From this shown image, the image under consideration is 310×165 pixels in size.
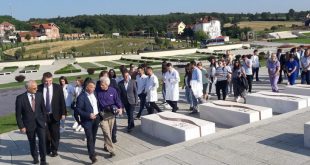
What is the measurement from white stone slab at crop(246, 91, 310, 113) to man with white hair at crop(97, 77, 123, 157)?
5063 millimetres

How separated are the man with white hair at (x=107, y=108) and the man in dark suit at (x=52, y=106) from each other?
860mm

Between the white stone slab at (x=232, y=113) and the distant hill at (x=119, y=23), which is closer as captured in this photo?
the white stone slab at (x=232, y=113)

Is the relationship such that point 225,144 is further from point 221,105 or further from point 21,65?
point 21,65

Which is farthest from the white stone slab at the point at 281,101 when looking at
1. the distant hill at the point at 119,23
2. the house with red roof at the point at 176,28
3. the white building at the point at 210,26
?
the house with red roof at the point at 176,28

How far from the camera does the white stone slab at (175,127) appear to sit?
7.86 metres

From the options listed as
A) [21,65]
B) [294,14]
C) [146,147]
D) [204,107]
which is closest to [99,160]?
[146,147]

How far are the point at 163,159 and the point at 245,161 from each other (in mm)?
1335

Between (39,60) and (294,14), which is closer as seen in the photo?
(39,60)

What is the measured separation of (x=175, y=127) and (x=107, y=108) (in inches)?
61.8

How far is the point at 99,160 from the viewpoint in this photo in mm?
7254

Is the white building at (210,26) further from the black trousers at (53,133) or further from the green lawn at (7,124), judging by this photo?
the black trousers at (53,133)

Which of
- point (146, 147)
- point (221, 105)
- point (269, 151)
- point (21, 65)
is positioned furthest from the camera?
point (21, 65)

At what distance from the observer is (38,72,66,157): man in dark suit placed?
7562mm

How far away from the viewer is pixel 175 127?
Result: 8.02m
